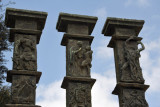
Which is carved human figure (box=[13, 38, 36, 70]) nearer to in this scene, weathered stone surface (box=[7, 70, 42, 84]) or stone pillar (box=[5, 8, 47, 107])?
stone pillar (box=[5, 8, 47, 107])

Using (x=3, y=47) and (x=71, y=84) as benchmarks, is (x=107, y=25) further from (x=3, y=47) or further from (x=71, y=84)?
(x=3, y=47)

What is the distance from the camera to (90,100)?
415 inches

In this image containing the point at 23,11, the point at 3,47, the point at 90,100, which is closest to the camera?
the point at 90,100

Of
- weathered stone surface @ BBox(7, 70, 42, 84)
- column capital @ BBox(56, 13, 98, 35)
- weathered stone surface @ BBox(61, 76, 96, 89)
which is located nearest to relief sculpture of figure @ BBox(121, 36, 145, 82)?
weathered stone surface @ BBox(61, 76, 96, 89)

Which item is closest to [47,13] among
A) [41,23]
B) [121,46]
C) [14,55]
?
[41,23]

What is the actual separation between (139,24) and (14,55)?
3.80 meters

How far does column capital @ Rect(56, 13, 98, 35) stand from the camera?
448 inches

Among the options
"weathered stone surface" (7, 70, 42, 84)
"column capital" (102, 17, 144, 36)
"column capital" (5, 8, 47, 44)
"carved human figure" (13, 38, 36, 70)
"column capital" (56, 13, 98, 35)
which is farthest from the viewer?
"column capital" (102, 17, 144, 36)

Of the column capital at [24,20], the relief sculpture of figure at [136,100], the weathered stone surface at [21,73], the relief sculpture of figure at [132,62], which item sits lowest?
the relief sculpture of figure at [136,100]

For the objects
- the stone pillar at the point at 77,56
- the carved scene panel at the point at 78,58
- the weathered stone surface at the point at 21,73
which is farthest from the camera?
the carved scene panel at the point at 78,58

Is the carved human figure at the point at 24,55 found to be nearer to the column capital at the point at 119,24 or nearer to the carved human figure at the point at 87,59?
the carved human figure at the point at 87,59

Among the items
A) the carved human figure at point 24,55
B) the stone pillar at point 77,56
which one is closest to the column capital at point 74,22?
the stone pillar at point 77,56

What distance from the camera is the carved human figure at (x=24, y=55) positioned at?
418 inches

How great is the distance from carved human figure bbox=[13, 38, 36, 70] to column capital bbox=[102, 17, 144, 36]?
2.29 m
